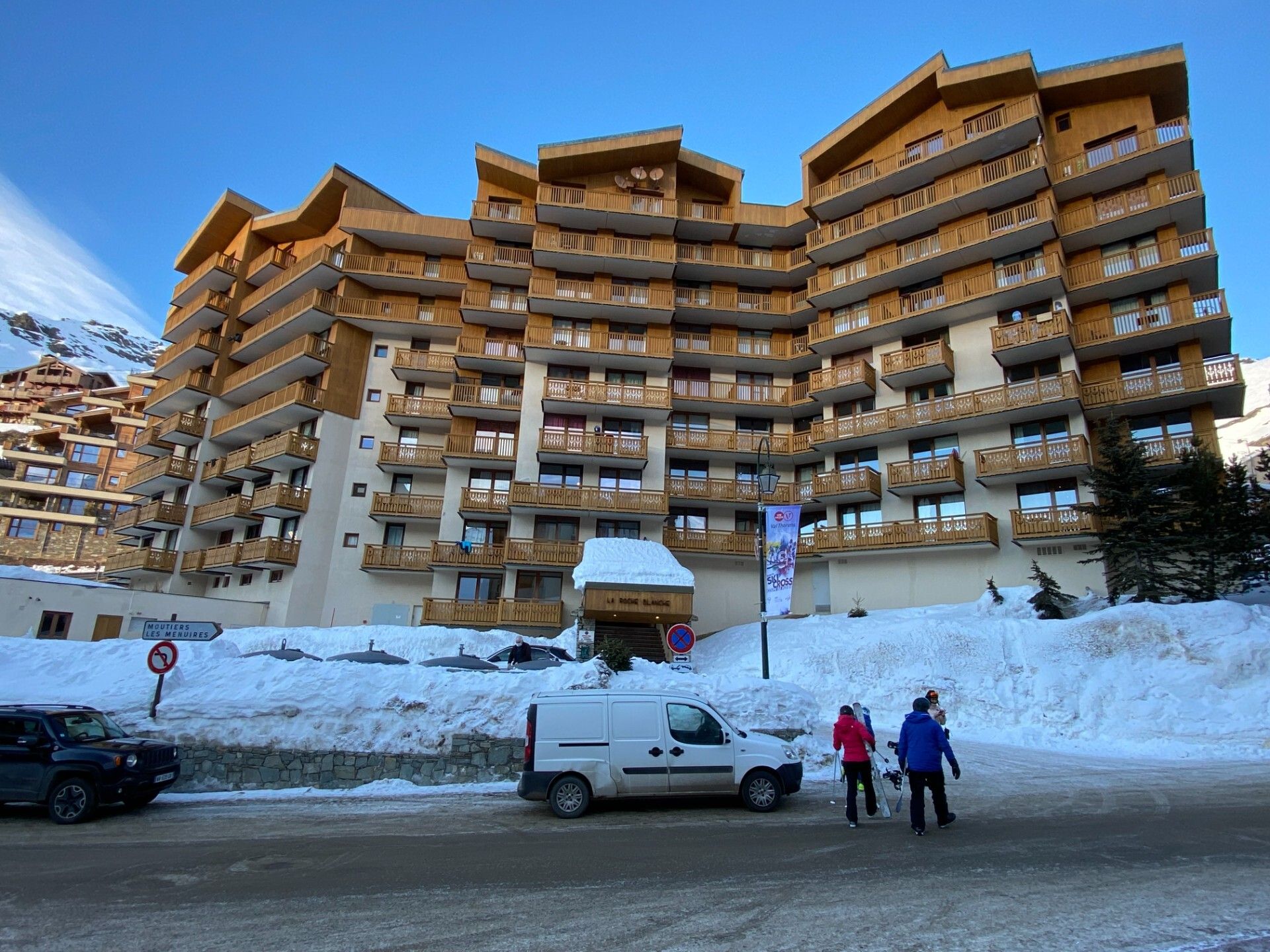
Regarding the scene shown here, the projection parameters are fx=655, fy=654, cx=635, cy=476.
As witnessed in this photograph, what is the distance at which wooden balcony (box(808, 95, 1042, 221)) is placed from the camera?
98.7 feet

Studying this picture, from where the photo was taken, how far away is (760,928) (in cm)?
568

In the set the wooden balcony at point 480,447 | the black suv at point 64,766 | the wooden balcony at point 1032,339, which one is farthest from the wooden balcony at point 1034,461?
the black suv at point 64,766

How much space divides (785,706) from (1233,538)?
1826 centimetres

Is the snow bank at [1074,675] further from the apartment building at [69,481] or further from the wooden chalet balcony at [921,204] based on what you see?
the apartment building at [69,481]

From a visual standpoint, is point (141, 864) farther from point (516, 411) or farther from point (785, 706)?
point (516, 411)

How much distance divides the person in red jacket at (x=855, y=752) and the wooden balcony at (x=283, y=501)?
1274 inches

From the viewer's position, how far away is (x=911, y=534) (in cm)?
2998

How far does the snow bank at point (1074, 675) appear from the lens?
1722cm

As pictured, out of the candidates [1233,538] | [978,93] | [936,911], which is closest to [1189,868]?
[936,911]

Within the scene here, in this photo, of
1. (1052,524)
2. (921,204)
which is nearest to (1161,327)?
(1052,524)

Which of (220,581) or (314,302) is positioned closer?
(314,302)

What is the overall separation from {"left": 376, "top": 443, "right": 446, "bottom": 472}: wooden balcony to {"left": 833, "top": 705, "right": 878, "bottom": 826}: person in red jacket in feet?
97.5

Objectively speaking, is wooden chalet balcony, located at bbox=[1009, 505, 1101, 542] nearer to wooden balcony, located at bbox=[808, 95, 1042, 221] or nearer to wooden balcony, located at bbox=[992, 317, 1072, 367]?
wooden balcony, located at bbox=[992, 317, 1072, 367]

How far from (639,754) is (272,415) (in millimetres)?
35547
